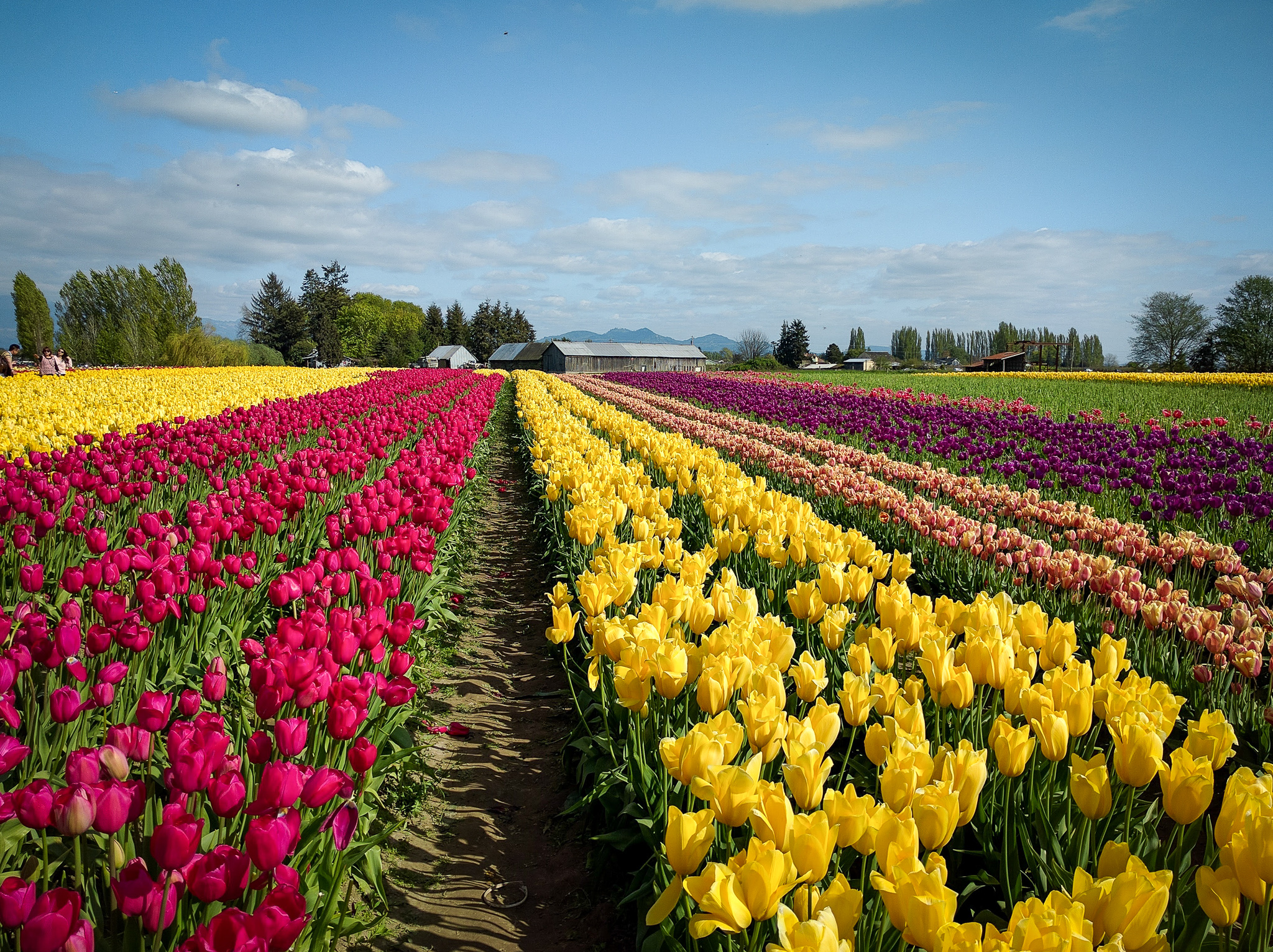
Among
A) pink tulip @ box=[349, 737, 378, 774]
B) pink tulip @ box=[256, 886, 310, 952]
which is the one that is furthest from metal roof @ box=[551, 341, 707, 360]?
pink tulip @ box=[256, 886, 310, 952]

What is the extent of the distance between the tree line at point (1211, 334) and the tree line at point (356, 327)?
79.0 meters

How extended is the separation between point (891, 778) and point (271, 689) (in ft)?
6.12

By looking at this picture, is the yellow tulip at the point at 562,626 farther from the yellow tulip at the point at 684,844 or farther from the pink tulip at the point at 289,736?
the yellow tulip at the point at 684,844

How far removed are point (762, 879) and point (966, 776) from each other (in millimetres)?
612

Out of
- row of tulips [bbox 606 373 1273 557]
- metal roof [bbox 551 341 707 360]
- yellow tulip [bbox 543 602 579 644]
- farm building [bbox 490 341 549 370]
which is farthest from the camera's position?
farm building [bbox 490 341 549 370]

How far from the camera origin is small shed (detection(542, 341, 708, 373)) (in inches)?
3339

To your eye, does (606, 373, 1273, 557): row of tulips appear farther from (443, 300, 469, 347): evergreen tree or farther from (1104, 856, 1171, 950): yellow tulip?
(443, 300, 469, 347): evergreen tree

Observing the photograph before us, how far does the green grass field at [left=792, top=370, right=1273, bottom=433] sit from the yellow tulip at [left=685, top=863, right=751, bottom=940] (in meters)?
19.2

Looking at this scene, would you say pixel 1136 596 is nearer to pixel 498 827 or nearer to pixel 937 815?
pixel 937 815

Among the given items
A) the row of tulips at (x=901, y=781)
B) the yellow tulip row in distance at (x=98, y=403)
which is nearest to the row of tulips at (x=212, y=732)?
the row of tulips at (x=901, y=781)

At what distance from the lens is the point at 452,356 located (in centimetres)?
10212

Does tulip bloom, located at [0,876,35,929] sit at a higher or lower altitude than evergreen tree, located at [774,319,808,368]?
lower

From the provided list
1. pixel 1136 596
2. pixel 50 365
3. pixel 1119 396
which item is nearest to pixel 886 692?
pixel 1136 596

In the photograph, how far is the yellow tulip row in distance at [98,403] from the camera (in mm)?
8461
